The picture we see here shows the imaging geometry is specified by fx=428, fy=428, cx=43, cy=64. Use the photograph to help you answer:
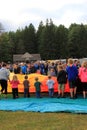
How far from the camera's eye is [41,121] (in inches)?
508

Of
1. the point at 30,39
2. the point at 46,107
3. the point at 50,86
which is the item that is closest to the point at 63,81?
the point at 50,86

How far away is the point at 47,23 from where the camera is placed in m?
123

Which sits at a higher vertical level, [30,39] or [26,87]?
[30,39]

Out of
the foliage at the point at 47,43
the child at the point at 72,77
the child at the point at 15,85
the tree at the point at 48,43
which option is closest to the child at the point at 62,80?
the child at the point at 72,77

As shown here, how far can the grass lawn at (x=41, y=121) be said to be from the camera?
11834 mm

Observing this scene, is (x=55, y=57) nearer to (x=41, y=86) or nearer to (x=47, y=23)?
(x=47, y=23)

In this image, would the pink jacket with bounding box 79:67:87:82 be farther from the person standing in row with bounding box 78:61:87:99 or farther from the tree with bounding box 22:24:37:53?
the tree with bounding box 22:24:37:53

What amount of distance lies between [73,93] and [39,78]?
2.48 meters

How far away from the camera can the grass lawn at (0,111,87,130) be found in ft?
38.8

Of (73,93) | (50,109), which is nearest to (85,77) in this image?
(73,93)

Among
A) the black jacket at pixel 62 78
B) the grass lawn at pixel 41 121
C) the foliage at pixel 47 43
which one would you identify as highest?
the foliage at pixel 47 43

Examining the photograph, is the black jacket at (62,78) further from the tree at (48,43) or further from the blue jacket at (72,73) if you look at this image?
the tree at (48,43)

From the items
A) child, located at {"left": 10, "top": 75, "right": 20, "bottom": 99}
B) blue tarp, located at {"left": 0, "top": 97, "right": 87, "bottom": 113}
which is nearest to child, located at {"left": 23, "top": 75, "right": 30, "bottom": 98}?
child, located at {"left": 10, "top": 75, "right": 20, "bottom": 99}

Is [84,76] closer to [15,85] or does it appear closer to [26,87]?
[26,87]
